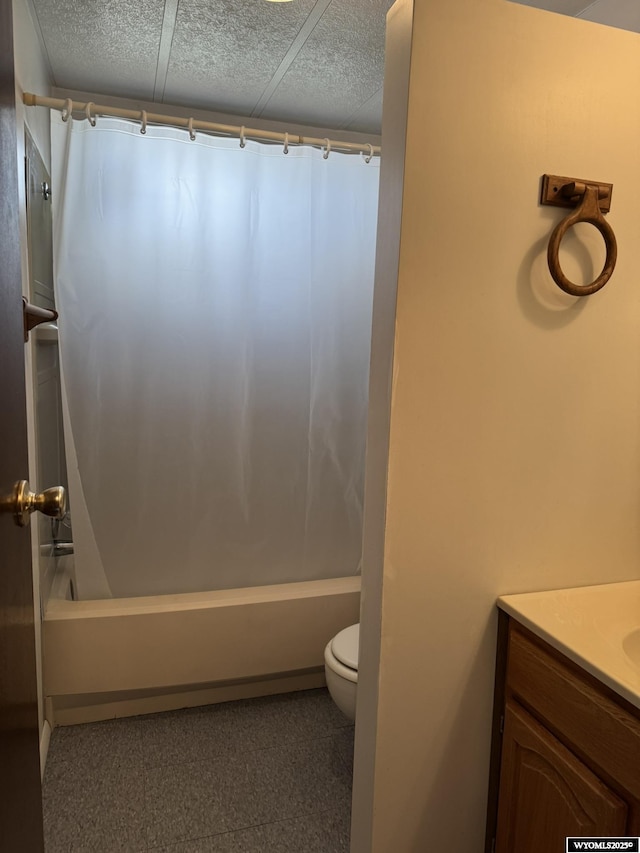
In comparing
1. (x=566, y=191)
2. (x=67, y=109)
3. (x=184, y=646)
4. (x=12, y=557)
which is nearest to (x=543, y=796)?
(x=12, y=557)

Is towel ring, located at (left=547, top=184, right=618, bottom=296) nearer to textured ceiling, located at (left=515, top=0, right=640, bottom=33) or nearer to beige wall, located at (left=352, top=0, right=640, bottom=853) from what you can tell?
beige wall, located at (left=352, top=0, right=640, bottom=853)

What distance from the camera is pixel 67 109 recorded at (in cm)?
200

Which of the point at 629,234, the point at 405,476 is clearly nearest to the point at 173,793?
the point at 405,476

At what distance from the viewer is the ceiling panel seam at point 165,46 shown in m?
1.84

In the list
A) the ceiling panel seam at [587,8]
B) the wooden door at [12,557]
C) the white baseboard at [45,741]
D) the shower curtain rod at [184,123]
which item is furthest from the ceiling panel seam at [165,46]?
the white baseboard at [45,741]

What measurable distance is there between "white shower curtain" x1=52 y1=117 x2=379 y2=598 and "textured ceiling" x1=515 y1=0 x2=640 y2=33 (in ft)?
2.63

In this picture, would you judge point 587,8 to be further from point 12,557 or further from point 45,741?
point 45,741

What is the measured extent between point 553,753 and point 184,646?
150cm

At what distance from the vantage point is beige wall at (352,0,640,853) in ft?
3.98

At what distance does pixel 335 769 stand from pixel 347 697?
31 centimetres

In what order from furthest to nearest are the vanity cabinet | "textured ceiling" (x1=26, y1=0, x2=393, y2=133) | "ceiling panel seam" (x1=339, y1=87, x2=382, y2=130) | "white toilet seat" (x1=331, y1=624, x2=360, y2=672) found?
"ceiling panel seam" (x1=339, y1=87, x2=382, y2=130), "white toilet seat" (x1=331, y1=624, x2=360, y2=672), "textured ceiling" (x1=26, y1=0, x2=393, y2=133), the vanity cabinet

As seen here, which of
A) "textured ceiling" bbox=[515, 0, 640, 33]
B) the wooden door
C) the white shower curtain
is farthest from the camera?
the white shower curtain

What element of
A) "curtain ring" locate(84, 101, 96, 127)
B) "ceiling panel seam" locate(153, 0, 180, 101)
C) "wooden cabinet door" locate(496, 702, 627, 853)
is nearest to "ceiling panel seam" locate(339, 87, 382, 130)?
"ceiling panel seam" locate(153, 0, 180, 101)

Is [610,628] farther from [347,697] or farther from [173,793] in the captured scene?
[173,793]
